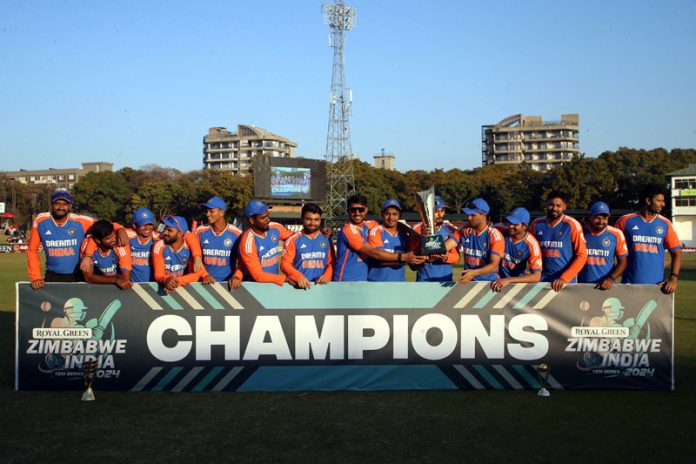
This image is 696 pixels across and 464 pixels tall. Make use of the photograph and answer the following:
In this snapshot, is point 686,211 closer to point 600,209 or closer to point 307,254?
point 600,209

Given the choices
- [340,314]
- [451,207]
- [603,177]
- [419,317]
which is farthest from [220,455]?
[451,207]

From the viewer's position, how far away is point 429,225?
7.79 meters

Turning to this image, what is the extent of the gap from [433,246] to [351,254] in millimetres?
1223

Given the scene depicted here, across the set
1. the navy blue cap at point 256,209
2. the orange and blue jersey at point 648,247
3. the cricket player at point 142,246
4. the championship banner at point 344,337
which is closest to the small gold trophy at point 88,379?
the championship banner at point 344,337

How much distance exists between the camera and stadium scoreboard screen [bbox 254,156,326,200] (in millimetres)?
58781

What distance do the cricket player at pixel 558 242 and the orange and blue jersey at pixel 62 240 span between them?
6.04 metres

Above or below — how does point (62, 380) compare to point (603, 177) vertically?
below

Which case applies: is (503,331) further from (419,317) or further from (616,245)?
(616,245)

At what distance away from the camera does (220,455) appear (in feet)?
16.5

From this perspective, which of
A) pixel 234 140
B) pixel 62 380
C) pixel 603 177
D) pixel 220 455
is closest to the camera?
pixel 220 455

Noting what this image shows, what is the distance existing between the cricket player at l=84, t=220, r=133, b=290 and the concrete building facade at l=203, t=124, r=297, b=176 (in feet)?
478

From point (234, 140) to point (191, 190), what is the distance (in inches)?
2963

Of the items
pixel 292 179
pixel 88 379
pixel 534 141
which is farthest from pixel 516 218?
pixel 534 141

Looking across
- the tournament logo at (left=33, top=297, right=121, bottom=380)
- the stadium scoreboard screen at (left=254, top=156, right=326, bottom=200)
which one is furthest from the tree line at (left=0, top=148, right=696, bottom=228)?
the tournament logo at (left=33, top=297, right=121, bottom=380)
